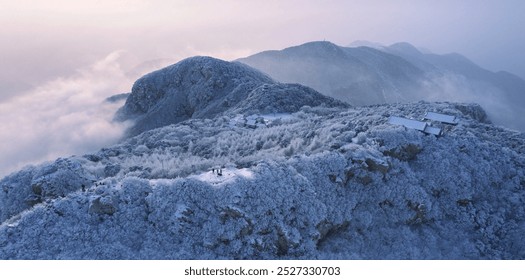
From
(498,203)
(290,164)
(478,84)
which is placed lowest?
(478,84)

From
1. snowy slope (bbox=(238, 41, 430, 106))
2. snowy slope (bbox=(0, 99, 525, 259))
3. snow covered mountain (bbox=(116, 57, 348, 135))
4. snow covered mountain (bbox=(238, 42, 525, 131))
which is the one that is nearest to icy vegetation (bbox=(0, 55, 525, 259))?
snowy slope (bbox=(0, 99, 525, 259))

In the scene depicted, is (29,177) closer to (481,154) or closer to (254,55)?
(481,154)

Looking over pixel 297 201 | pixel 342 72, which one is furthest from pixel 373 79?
pixel 297 201

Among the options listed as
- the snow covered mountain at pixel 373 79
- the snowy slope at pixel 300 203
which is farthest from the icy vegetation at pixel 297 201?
the snow covered mountain at pixel 373 79

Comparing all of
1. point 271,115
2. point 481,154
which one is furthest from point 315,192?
point 271,115

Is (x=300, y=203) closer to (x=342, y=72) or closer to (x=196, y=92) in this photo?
(x=196, y=92)

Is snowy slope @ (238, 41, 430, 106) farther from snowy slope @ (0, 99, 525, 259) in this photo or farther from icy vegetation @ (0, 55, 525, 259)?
snowy slope @ (0, 99, 525, 259)
